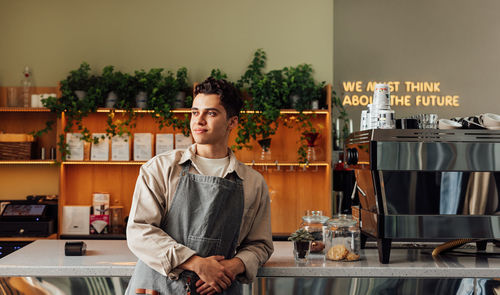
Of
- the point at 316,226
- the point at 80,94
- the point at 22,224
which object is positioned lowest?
the point at 22,224

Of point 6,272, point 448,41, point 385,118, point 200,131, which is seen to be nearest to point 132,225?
point 200,131

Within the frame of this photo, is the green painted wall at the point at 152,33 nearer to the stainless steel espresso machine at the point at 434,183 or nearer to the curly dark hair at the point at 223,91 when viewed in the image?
the stainless steel espresso machine at the point at 434,183

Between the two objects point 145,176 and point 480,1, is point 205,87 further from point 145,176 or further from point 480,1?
point 480,1

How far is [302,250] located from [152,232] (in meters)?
0.73

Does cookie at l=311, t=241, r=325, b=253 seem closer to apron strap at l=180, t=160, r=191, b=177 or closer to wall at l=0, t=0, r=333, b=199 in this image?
apron strap at l=180, t=160, r=191, b=177

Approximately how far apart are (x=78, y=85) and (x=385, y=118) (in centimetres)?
317

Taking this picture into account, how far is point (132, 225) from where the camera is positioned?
6.13 feet

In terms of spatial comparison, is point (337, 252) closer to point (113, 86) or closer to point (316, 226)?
point (316, 226)

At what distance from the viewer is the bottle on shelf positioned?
4.73 m

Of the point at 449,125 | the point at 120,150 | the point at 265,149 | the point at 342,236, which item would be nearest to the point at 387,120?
the point at 449,125

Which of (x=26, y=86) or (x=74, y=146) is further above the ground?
(x=26, y=86)

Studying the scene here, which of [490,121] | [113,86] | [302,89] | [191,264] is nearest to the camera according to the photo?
[191,264]

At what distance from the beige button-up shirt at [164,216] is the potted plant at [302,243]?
0.65 feet

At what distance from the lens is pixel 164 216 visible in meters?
1.94
